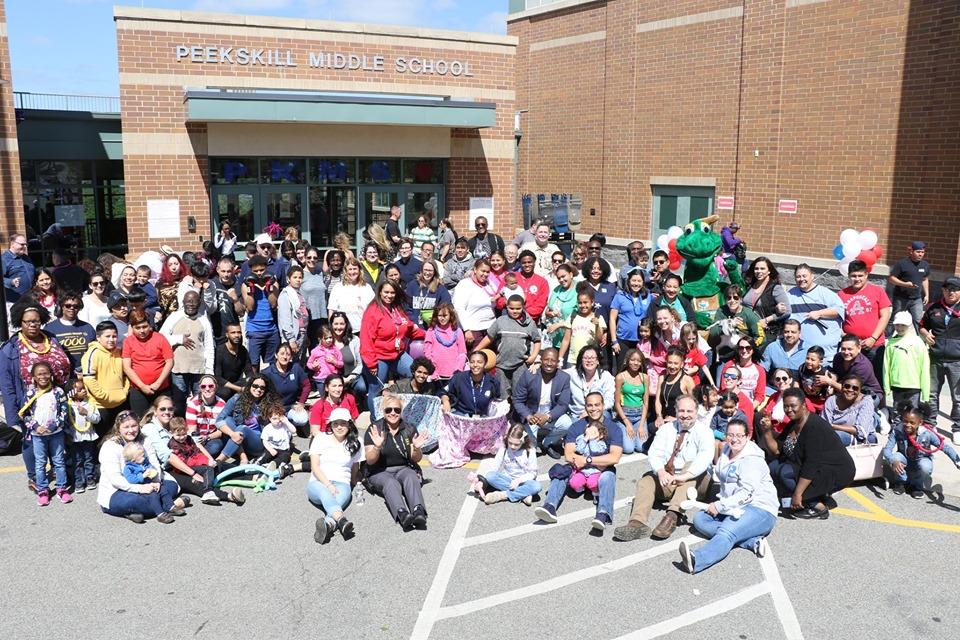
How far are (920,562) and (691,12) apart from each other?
53.5 ft

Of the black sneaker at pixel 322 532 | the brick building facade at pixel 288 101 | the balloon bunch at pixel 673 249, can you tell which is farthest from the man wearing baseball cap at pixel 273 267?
the balloon bunch at pixel 673 249

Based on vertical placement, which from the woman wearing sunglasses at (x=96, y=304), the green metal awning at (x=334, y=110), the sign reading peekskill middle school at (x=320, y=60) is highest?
the sign reading peekskill middle school at (x=320, y=60)

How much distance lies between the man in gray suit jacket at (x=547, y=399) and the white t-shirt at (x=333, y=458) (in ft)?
7.14

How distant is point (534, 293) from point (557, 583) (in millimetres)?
5137

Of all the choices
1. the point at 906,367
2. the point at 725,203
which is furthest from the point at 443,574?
the point at 725,203

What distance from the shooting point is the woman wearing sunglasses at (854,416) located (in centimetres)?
797

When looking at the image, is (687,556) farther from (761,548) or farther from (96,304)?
(96,304)

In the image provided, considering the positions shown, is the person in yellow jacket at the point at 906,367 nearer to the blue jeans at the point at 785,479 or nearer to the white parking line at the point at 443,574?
the blue jeans at the point at 785,479

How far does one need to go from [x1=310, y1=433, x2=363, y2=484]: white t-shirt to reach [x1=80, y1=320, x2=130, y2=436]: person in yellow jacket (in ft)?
7.08

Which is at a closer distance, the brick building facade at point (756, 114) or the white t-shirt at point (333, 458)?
the white t-shirt at point (333, 458)

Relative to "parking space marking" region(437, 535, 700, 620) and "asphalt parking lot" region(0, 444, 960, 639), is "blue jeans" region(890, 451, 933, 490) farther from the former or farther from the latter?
"parking space marking" region(437, 535, 700, 620)

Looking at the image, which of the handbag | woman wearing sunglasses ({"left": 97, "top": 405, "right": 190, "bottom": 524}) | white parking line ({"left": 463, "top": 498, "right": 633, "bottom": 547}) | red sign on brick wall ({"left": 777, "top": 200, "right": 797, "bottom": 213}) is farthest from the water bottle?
red sign on brick wall ({"left": 777, "top": 200, "right": 797, "bottom": 213})

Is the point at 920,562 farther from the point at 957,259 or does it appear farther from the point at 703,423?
the point at 957,259

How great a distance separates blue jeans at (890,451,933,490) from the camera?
769cm
